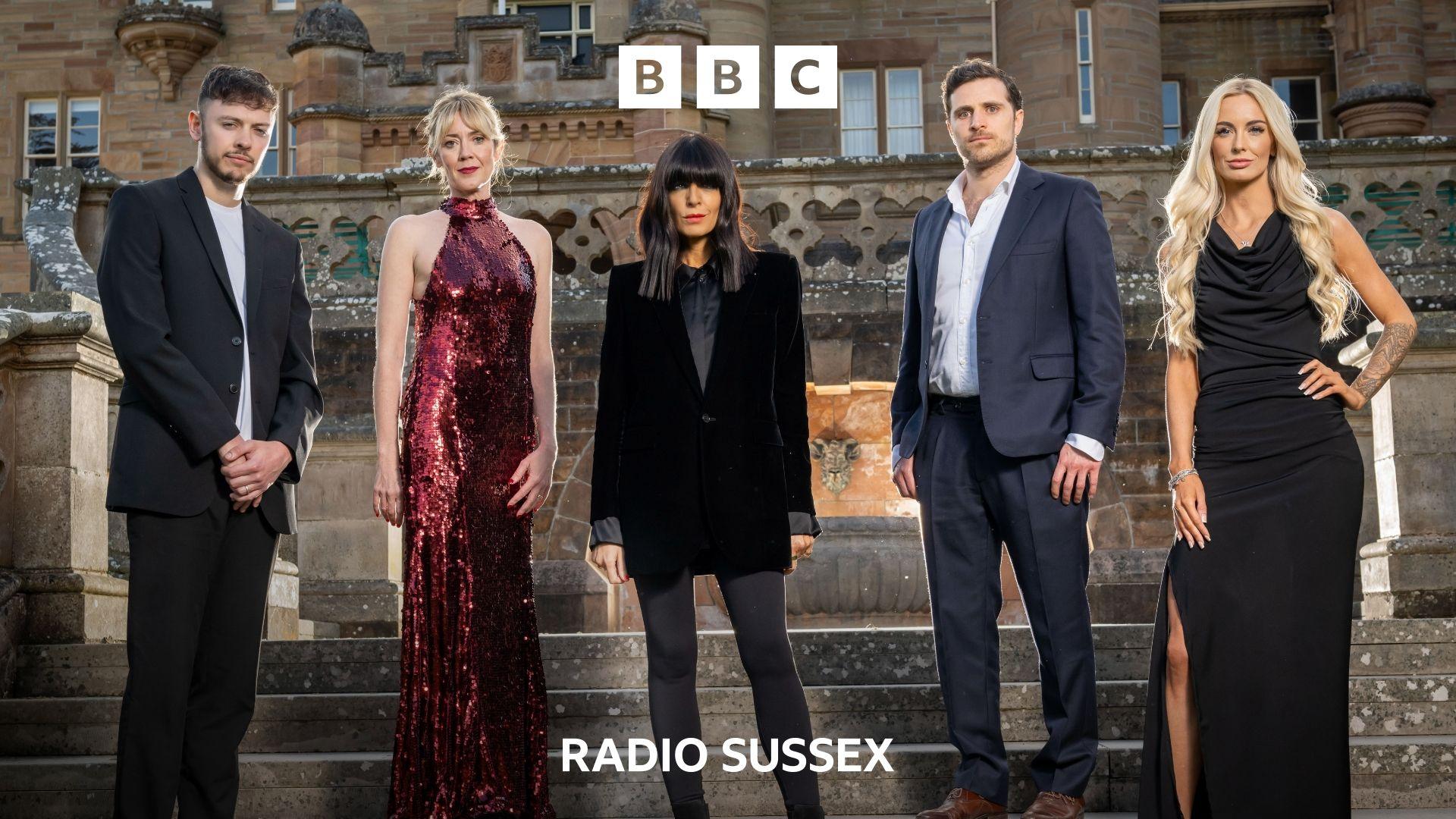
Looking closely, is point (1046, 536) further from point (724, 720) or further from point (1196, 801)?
point (724, 720)

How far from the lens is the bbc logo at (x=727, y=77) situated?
56.2ft

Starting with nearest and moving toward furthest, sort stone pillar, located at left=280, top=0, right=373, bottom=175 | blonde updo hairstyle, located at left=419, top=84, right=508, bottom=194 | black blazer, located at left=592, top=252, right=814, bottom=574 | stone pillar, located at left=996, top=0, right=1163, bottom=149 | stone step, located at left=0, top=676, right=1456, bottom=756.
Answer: black blazer, located at left=592, top=252, right=814, bottom=574
blonde updo hairstyle, located at left=419, top=84, right=508, bottom=194
stone step, located at left=0, top=676, right=1456, bottom=756
stone pillar, located at left=280, top=0, right=373, bottom=175
stone pillar, located at left=996, top=0, right=1163, bottom=149

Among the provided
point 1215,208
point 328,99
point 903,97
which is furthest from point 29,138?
point 1215,208

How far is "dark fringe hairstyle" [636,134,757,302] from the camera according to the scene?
3.85 metres

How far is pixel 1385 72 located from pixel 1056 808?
62.4 ft

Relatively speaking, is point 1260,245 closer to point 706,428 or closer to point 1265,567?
point 1265,567

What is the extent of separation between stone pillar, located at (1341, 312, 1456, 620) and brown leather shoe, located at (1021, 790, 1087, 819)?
117 inches

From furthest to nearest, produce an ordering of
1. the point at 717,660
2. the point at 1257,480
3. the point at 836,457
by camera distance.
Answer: the point at 836,457, the point at 717,660, the point at 1257,480

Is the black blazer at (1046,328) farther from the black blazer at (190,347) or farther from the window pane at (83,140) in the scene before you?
the window pane at (83,140)

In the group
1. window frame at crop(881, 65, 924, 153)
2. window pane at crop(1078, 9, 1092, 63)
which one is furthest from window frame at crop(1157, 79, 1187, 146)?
window pane at crop(1078, 9, 1092, 63)

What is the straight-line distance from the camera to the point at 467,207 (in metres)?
4.13

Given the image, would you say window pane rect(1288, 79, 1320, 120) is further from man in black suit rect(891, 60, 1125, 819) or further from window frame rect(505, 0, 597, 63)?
man in black suit rect(891, 60, 1125, 819)

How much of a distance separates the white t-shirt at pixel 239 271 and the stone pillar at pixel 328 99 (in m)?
14.5

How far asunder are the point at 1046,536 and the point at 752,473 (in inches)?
29.8
